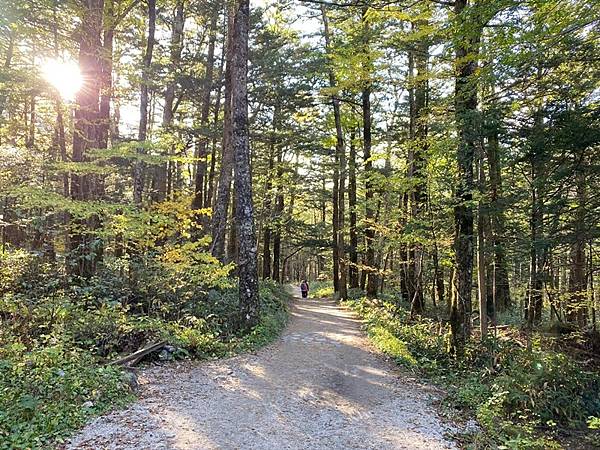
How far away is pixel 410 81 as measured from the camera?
33.8ft

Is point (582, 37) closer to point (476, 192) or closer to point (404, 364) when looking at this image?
point (476, 192)

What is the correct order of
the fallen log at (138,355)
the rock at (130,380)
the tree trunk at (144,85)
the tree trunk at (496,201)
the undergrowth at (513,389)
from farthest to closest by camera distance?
the tree trunk at (144,85) < the tree trunk at (496,201) < the fallen log at (138,355) < the rock at (130,380) < the undergrowth at (513,389)

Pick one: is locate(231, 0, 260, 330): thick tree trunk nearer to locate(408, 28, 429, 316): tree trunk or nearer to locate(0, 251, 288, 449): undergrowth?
locate(0, 251, 288, 449): undergrowth

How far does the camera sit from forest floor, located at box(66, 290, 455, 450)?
461cm

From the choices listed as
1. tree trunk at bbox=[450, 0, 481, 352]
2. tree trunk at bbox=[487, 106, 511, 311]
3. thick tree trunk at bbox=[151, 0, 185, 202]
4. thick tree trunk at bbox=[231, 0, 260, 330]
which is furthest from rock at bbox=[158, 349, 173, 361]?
thick tree trunk at bbox=[151, 0, 185, 202]

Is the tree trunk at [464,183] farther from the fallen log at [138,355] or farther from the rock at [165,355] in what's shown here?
the fallen log at [138,355]

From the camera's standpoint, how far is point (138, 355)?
686 cm

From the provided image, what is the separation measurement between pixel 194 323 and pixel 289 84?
11.3 m

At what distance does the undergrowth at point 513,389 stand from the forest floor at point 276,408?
1.79ft

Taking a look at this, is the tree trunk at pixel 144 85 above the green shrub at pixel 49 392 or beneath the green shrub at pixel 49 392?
above

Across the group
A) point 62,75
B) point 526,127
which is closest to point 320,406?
point 526,127

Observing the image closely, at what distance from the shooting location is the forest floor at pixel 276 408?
181 inches

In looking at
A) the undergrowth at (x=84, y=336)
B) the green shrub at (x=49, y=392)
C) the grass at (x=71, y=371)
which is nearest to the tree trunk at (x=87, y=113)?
the undergrowth at (x=84, y=336)

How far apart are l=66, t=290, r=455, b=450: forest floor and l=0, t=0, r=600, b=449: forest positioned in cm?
49
